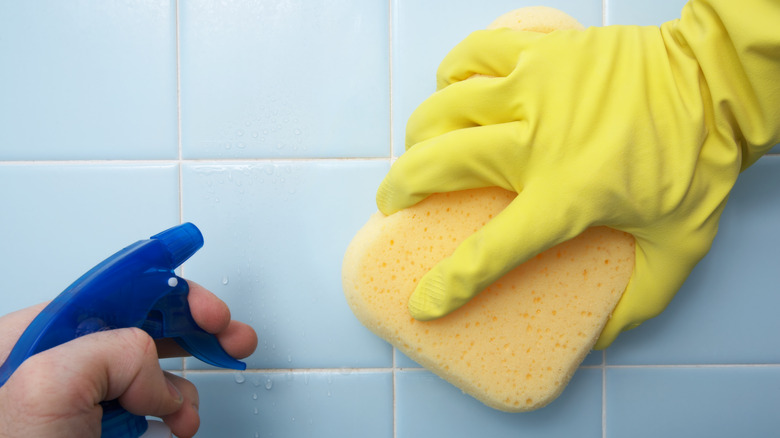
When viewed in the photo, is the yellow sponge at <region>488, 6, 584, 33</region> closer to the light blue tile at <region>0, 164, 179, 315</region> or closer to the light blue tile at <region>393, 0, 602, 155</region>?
the light blue tile at <region>393, 0, 602, 155</region>

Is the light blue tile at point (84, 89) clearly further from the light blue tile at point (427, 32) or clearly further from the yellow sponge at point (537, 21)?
the yellow sponge at point (537, 21)

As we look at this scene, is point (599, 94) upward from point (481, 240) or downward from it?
upward

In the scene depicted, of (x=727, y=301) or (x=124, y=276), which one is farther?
(x=727, y=301)

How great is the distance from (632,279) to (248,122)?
0.47 metres

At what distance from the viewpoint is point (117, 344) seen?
410 millimetres

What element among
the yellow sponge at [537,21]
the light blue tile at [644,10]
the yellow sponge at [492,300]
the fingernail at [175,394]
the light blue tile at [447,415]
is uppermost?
the light blue tile at [644,10]

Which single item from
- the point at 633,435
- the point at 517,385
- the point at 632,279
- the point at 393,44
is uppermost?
the point at 393,44

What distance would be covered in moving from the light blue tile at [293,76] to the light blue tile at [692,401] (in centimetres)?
44

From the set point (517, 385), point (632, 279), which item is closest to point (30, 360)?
point (517, 385)

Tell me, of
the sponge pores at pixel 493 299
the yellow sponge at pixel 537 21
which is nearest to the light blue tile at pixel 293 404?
the sponge pores at pixel 493 299

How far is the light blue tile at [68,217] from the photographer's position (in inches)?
23.6

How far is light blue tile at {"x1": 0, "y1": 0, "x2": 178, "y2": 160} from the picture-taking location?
1.96 feet

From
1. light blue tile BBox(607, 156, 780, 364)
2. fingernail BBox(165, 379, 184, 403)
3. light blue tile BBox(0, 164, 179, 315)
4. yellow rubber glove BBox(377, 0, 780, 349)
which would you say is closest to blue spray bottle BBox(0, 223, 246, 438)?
fingernail BBox(165, 379, 184, 403)

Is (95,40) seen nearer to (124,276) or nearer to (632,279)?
(124,276)
